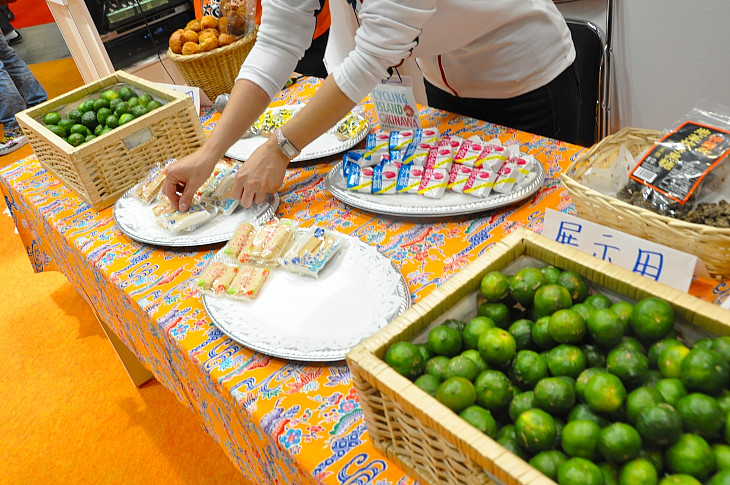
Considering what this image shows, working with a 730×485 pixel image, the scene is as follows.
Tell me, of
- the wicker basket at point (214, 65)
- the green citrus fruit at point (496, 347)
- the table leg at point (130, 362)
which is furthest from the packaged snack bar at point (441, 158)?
the table leg at point (130, 362)

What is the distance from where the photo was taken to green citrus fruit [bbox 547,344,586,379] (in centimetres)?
74

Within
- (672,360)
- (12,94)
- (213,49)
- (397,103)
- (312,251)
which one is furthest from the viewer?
(12,94)

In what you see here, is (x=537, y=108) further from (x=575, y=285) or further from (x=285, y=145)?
(x=575, y=285)

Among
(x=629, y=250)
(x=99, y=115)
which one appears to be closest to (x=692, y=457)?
(x=629, y=250)

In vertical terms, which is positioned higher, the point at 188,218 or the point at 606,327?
the point at 606,327

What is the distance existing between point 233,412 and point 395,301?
0.37 meters

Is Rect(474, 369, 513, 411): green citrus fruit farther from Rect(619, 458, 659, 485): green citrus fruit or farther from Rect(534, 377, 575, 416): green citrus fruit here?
Rect(619, 458, 659, 485): green citrus fruit

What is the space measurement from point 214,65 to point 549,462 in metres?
1.92

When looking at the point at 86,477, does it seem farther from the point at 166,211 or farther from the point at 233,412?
the point at 233,412

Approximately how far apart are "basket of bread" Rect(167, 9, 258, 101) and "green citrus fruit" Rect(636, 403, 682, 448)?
6.21 feet

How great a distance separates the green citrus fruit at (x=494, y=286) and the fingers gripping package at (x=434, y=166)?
49cm

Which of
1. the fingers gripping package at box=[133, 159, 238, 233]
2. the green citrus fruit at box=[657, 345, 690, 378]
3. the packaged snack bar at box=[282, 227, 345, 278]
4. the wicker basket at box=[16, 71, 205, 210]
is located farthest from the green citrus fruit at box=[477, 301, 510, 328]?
the wicker basket at box=[16, 71, 205, 210]

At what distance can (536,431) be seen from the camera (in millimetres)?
660

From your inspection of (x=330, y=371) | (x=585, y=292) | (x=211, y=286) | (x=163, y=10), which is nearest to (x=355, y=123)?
(x=211, y=286)
